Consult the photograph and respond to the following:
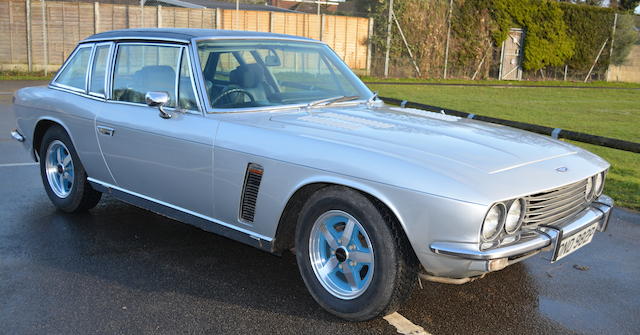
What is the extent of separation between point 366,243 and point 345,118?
109cm

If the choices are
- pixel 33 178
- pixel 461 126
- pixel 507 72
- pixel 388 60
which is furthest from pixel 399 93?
pixel 461 126

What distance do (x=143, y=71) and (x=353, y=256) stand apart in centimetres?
245

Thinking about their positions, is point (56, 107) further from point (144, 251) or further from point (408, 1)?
point (408, 1)

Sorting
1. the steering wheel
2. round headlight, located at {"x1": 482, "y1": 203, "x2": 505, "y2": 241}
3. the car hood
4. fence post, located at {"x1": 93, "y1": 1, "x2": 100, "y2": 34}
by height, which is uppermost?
fence post, located at {"x1": 93, "y1": 1, "x2": 100, "y2": 34}

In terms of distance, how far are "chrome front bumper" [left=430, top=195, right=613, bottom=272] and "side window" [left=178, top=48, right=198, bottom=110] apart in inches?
83.4

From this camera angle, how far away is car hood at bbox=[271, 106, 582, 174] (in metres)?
3.70

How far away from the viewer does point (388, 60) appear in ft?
84.3

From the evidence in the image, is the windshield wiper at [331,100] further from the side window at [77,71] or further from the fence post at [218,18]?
the fence post at [218,18]

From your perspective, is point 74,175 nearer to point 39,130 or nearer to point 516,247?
point 39,130

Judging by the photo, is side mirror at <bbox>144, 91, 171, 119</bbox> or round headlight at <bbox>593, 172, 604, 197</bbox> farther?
side mirror at <bbox>144, 91, 171, 119</bbox>

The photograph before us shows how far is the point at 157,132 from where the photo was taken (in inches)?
184

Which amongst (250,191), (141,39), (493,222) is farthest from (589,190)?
(141,39)

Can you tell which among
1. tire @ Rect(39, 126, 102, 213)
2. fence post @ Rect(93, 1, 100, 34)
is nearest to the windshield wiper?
tire @ Rect(39, 126, 102, 213)

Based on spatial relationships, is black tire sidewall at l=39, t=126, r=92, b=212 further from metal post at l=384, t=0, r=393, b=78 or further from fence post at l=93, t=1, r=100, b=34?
metal post at l=384, t=0, r=393, b=78
